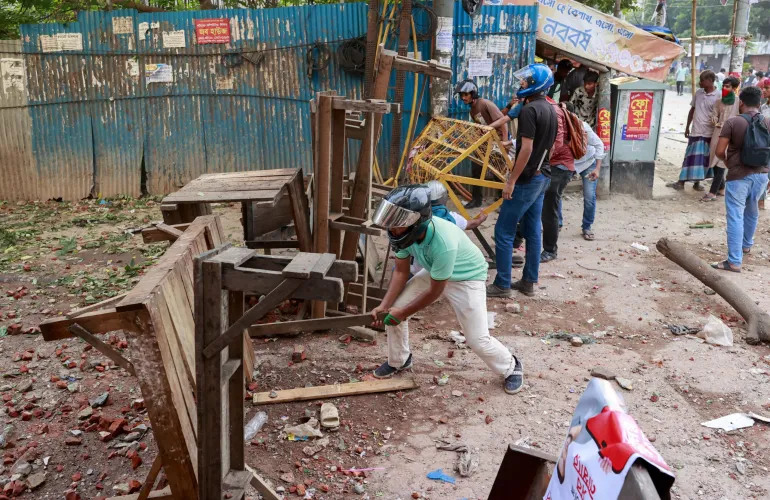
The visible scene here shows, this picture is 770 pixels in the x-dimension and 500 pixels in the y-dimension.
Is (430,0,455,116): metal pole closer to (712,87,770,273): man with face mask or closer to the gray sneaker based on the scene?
the gray sneaker

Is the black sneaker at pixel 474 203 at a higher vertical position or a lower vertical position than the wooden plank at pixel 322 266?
lower

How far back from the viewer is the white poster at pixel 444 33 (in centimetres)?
826

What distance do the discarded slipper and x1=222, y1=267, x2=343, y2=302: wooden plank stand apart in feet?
5.83

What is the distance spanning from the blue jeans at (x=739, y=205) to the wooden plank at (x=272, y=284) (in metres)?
5.99

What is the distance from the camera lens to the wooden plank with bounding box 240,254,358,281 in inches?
110

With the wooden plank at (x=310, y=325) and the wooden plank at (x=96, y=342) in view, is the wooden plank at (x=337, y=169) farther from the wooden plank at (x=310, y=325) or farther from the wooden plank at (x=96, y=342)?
the wooden plank at (x=96, y=342)

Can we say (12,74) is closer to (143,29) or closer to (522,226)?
(143,29)

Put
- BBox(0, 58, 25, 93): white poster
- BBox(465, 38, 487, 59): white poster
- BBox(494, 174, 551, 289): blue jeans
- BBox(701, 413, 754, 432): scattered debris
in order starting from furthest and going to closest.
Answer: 1. BBox(0, 58, 25, 93): white poster
2. BBox(465, 38, 487, 59): white poster
3. BBox(494, 174, 551, 289): blue jeans
4. BBox(701, 413, 754, 432): scattered debris

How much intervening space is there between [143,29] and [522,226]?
22.5 ft

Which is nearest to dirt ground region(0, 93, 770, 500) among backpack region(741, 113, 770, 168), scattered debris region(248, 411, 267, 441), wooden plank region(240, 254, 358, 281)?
scattered debris region(248, 411, 267, 441)

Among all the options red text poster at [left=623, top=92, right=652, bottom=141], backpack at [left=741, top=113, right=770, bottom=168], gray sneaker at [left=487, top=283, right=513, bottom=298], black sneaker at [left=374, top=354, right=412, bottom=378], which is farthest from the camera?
red text poster at [left=623, top=92, right=652, bottom=141]

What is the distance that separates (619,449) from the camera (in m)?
1.54

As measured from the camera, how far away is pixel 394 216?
143 inches

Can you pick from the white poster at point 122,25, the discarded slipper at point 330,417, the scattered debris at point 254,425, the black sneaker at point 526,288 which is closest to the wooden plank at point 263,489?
the scattered debris at point 254,425
